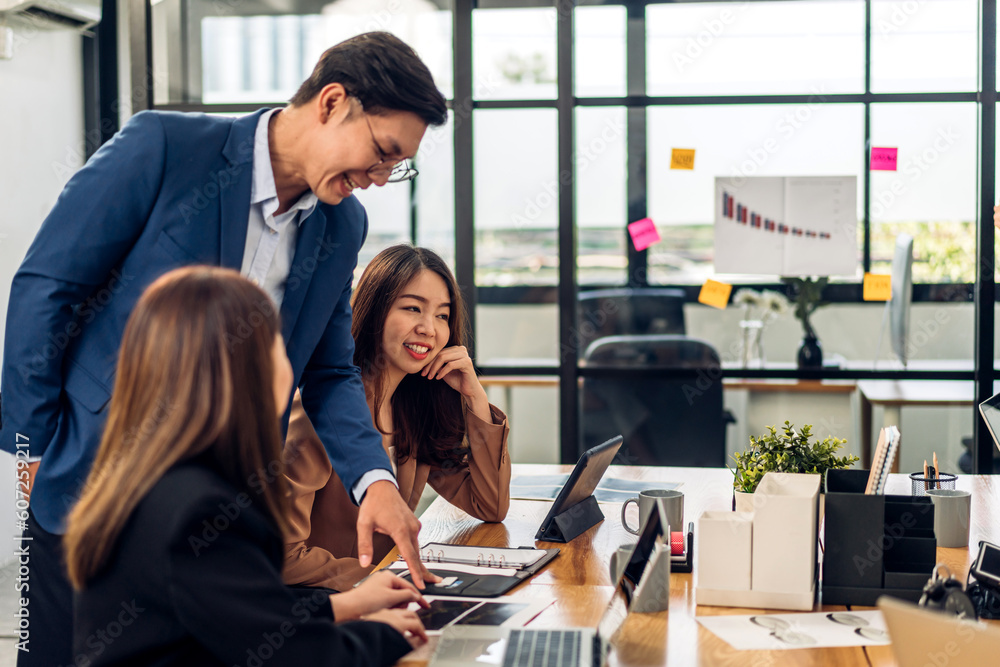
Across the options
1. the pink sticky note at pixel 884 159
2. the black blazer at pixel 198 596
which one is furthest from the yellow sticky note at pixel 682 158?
the black blazer at pixel 198 596

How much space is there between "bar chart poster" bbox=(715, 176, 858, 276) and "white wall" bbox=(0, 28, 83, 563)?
9.51 ft

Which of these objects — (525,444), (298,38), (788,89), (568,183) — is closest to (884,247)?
(788,89)

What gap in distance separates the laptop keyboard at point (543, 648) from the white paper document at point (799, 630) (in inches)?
9.4

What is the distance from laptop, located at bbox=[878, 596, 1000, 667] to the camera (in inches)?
36.3

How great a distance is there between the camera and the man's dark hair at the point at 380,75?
1354 millimetres

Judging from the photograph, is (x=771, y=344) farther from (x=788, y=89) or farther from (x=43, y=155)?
(x=43, y=155)

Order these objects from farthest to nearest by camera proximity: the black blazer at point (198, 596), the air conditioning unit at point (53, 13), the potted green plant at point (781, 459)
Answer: the air conditioning unit at point (53, 13), the potted green plant at point (781, 459), the black blazer at point (198, 596)

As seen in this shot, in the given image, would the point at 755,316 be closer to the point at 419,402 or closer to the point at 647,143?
the point at 647,143

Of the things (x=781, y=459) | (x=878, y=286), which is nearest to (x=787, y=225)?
(x=878, y=286)

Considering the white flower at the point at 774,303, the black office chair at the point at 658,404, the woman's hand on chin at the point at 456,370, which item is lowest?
the black office chair at the point at 658,404

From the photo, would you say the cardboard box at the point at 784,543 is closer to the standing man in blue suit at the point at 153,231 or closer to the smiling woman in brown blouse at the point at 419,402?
the standing man in blue suit at the point at 153,231

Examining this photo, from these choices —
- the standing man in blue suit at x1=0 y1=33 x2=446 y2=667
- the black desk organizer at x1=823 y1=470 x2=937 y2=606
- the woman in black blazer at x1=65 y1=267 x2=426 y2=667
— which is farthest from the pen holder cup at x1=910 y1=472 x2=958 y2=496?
the woman in black blazer at x1=65 y1=267 x2=426 y2=667

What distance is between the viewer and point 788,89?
12.2ft

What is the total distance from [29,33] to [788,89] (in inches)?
125
